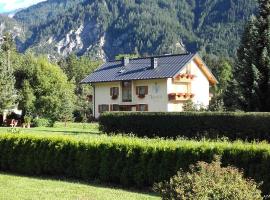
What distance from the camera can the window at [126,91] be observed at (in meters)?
62.8

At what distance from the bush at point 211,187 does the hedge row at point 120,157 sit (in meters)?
5.68

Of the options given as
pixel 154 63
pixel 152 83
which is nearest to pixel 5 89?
pixel 152 83

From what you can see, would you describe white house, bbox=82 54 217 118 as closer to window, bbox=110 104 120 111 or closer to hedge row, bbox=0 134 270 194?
window, bbox=110 104 120 111

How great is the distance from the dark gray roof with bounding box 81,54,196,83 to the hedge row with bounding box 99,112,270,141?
65.9 ft

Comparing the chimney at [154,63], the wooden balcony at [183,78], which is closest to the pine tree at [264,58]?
the wooden balcony at [183,78]

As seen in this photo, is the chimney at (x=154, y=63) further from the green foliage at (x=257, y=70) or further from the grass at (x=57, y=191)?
the grass at (x=57, y=191)

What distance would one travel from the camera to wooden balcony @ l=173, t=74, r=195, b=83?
193 feet

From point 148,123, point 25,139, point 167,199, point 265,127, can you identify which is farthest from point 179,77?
point 167,199

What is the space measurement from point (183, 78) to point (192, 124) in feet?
88.3

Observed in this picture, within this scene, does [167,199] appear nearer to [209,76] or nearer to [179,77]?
[179,77]

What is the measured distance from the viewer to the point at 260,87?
3425cm

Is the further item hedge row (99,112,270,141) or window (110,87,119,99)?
window (110,87,119,99)

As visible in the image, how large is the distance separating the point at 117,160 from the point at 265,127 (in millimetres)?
13660

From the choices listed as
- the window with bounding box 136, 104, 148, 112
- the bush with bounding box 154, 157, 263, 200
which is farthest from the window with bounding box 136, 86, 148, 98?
the bush with bounding box 154, 157, 263, 200
